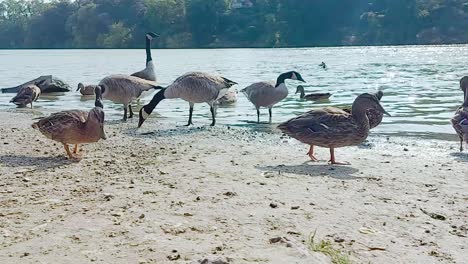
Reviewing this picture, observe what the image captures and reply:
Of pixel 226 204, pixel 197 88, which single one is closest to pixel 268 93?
pixel 197 88

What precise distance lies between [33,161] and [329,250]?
213 inches

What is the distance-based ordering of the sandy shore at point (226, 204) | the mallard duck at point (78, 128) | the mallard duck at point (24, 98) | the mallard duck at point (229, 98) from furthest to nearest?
the mallard duck at point (229, 98) < the mallard duck at point (24, 98) < the mallard duck at point (78, 128) < the sandy shore at point (226, 204)

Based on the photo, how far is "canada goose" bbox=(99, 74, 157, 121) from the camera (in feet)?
47.1

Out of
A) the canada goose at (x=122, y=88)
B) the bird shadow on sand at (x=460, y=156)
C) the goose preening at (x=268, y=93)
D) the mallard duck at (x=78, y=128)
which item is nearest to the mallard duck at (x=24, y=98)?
the canada goose at (x=122, y=88)

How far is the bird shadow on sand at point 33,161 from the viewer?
8242 mm

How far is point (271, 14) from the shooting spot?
115 m

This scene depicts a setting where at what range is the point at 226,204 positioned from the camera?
6059mm

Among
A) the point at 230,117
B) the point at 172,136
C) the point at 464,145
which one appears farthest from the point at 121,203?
the point at 230,117

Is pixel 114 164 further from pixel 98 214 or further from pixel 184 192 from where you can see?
pixel 98 214

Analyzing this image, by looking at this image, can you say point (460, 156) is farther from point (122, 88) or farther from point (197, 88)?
point (122, 88)

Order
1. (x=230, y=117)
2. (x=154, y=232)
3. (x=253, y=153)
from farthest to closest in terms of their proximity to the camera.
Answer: (x=230, y=117) → (x=253, y=153) → (x=154, y=232)

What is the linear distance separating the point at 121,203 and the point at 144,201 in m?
0.24

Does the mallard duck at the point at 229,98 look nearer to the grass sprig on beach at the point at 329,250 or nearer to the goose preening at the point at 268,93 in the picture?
the goose preening at the point at 268,93

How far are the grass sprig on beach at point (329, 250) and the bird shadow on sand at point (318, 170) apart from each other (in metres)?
2.85
